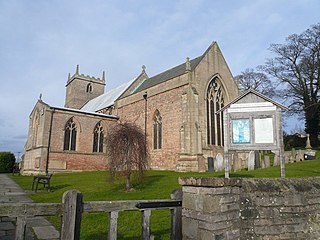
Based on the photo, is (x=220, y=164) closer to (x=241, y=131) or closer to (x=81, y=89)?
(x=241, y=131)

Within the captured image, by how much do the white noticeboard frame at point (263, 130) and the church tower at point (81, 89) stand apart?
140 feet

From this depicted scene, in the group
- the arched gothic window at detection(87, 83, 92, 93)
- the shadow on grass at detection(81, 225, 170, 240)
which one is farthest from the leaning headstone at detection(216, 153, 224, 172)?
the arched gothic window at detection(87, 83, 92, 93)

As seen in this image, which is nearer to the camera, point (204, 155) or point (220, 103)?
point (204, 155)

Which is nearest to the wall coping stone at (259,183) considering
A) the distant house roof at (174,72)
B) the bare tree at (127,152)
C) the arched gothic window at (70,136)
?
the bare tree at (127,152)

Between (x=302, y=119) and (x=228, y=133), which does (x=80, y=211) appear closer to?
(x=228, y=133)

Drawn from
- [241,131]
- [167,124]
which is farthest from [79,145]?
[241,131]

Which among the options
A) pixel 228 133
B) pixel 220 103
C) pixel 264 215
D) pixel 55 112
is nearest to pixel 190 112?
pixel 220 103

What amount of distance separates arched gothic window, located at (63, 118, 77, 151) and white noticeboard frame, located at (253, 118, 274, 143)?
22257mm

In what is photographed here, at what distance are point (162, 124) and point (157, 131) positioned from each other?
4.15 ft

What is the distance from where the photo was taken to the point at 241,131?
23.5 feet

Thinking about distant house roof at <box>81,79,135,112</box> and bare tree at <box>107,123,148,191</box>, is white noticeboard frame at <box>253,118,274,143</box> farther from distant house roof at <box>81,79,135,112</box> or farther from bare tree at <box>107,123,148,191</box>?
distant house roof at <box>81,79,135,112</box>

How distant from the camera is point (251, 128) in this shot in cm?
702

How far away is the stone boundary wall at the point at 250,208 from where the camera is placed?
341cm

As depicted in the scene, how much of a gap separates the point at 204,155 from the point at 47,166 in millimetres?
14884
